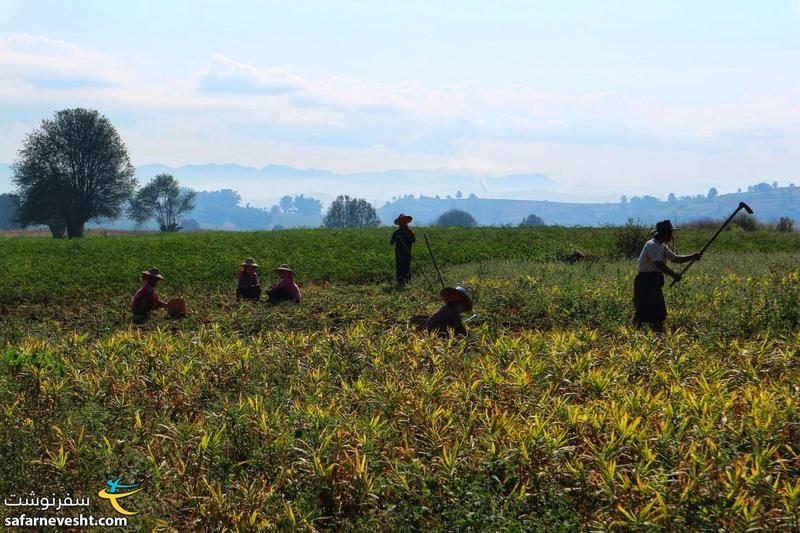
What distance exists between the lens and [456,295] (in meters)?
11.4

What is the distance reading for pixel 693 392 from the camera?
7.92m

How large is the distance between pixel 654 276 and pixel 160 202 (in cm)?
9138

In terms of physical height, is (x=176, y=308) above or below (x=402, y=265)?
below

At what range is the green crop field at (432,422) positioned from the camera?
558 centimetres

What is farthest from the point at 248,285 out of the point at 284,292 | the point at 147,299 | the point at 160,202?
→ the point at 160,202

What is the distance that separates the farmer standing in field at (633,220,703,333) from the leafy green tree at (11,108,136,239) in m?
51.7

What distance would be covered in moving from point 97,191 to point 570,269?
151 feet

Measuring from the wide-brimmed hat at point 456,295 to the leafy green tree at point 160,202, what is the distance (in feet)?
247

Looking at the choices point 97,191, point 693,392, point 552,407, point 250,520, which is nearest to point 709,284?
point 693,392

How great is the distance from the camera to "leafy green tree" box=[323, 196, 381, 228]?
444 feet

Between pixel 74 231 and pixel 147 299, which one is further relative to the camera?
pixel 74 231

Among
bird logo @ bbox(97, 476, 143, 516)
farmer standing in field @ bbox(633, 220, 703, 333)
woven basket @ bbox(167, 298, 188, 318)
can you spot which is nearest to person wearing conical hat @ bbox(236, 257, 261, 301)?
woven basket @ bbox(167, 298, 188, 318)

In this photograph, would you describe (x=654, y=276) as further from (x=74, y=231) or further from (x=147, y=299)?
(x=74, y=231)

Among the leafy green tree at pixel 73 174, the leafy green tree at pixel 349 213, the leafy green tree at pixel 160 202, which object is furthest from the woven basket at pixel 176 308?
the leafy green tree at pixel 349 213
